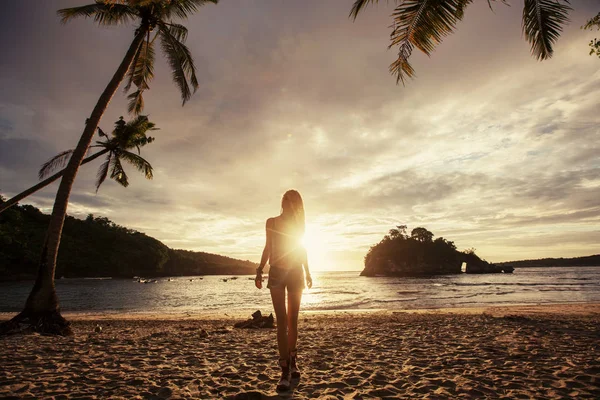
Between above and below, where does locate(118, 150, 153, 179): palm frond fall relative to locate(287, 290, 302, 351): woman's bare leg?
above

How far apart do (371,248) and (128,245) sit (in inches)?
3225

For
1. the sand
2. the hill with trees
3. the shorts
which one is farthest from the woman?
the hill with trees

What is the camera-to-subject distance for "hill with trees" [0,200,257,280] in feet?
186

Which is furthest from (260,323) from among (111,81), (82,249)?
(82,249)

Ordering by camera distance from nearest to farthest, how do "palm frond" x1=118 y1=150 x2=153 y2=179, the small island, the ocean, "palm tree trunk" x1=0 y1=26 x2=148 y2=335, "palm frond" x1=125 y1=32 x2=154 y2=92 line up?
"palm tree trunk" x1=0 y1=26 x2=148 y2=335
"palm frond" x1=125 y1=32 x2=154 y2=92
"palm frond" x1=118 y1=150 x2=153 y2=179
the ocean
the small island

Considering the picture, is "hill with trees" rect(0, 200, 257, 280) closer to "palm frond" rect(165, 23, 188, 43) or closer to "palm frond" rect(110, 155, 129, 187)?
"palm frond" rect(110, 155, 129, 187)

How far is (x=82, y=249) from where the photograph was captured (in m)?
78.4

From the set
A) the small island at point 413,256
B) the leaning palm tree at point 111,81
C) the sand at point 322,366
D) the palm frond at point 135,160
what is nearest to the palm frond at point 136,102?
the leaning palm tree at point 111,81

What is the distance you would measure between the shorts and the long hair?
51 cm

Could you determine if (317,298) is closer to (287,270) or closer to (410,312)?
(410,312)

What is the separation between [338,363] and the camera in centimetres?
458

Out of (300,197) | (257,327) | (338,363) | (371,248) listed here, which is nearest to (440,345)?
(338,363)

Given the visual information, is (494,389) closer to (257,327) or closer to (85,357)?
(85,357)

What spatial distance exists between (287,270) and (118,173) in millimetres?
18356
